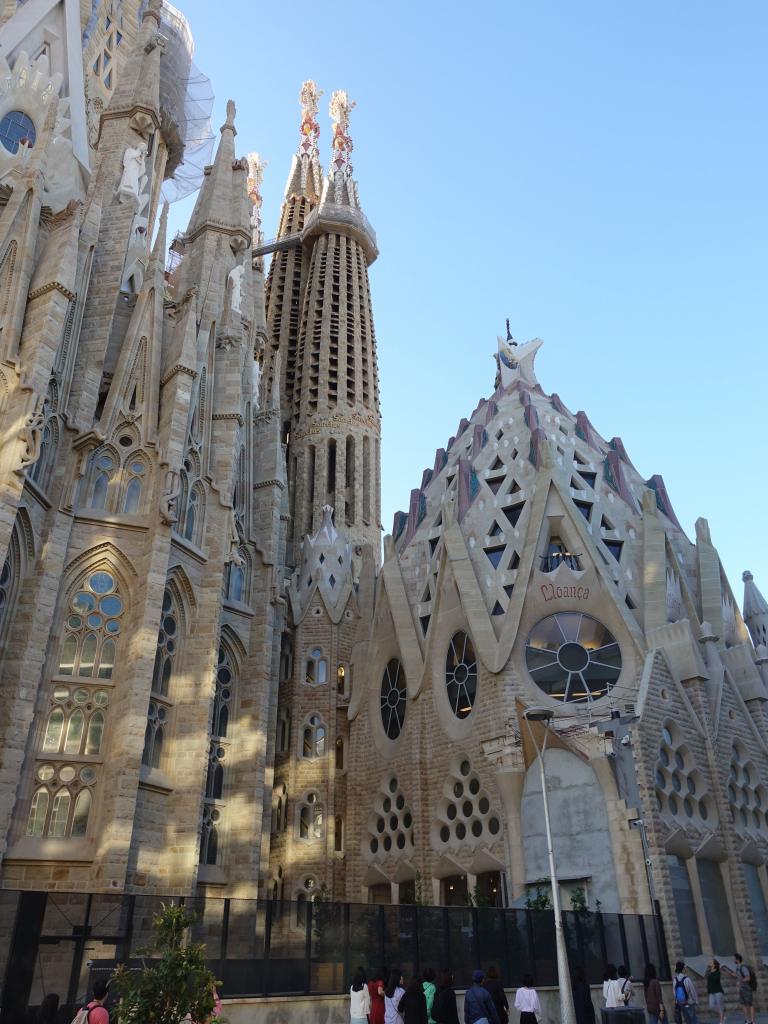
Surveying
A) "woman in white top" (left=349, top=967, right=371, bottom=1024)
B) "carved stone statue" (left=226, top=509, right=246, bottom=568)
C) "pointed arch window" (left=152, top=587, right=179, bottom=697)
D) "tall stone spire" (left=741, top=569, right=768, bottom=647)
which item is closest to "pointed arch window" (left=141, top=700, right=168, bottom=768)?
"pointed arch window" (left=152, top=587, right=179, bottom=697)

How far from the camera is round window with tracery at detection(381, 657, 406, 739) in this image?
24.7 meters

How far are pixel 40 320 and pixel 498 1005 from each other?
49.5 feet

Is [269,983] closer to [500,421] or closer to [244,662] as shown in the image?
[244,662]

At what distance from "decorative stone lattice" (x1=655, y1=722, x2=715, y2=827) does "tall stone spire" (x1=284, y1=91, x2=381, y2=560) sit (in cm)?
2027

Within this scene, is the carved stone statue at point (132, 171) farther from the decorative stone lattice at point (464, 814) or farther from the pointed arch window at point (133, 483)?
the decorative stone lattice at point (464, 814)

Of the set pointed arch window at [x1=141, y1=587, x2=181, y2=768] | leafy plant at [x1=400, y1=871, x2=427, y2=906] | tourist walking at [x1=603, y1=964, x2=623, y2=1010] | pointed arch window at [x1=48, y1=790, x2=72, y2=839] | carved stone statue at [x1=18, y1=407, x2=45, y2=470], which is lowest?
tourist walking at [x1=603, y1=964, x2=623, y2=1010]

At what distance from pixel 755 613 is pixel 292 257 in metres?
37.2

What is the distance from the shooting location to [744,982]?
646 inches

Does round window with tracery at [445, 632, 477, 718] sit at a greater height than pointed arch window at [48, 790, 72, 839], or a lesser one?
greater

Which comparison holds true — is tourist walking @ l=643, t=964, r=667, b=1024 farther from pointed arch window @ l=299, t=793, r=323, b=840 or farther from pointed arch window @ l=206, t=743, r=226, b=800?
pointed arch window @ l=299, t=793, r=323, b=840

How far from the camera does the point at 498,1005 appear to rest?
9.63 meters

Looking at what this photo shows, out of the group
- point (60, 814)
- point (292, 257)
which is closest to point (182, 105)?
point (292, 257)

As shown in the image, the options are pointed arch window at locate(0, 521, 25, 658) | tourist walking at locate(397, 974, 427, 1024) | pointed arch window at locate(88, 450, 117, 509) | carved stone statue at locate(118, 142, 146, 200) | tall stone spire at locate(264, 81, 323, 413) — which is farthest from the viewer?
tall stone spire at locate(264, 81, 323, 413)

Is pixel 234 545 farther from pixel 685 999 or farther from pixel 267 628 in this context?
pixel 685 999
